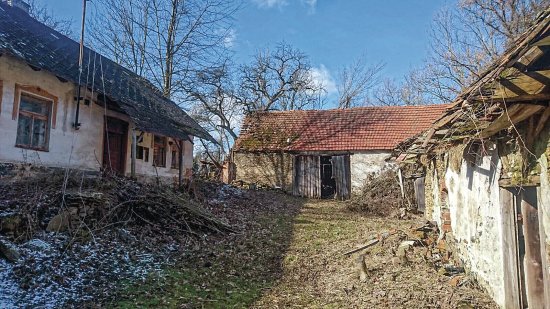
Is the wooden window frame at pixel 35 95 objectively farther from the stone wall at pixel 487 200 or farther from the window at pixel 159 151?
the stone wall at pixel 487 200

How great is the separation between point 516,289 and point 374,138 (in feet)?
51.4

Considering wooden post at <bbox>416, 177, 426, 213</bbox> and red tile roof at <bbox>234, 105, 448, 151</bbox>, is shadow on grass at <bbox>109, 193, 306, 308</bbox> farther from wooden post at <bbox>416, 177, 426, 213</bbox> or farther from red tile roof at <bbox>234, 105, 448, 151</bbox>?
red tile roof at <bbox>234, 105, 448, 151</bbox>

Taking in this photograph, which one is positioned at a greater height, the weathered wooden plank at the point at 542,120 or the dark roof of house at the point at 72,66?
the dark roof of house at the point at 72,66

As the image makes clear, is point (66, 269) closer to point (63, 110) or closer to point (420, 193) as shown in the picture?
point (63, 110)

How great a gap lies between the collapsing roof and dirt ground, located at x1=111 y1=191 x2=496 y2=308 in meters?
2.54

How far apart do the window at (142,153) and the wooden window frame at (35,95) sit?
373 cm

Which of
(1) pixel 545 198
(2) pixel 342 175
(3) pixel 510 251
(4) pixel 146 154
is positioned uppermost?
(4) pixel 146 154

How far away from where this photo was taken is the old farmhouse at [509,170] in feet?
10.4

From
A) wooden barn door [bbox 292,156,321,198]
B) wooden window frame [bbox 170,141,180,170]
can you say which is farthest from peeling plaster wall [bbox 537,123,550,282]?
wooden barn door [bbox 292,156,321,198]

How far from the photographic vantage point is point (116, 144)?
12.5 metres

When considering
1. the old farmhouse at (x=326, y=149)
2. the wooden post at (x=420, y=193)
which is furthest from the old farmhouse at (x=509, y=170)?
the old farmhouse at (x=326, y=149)

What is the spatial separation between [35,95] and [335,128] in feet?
50.9

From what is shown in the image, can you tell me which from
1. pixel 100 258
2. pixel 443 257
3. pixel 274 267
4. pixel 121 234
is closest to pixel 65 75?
pixel 121 234

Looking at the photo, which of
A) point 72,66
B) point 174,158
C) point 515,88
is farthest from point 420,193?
point 72,66
